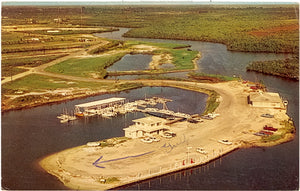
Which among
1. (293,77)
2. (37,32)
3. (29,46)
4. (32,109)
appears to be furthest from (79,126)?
(37,32)

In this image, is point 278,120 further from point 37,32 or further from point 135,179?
point 37,32

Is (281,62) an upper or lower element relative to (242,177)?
upper

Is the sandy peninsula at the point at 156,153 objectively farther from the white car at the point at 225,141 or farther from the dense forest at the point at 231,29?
the dense forest at the point at 231,29

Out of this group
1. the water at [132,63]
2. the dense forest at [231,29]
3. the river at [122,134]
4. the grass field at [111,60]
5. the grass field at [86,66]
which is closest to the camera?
the river at [122,134]

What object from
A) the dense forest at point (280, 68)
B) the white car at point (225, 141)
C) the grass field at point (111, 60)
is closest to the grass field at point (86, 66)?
the grass field at point (111, 60)

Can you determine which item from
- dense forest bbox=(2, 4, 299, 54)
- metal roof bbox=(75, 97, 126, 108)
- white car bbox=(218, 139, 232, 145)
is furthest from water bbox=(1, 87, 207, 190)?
dense forest bbox=(2, 4, 299, 54)

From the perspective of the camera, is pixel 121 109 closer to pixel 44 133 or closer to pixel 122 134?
pixel 122 134

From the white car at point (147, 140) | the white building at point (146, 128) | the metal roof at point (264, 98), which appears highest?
the metal roof at point (264, 98)

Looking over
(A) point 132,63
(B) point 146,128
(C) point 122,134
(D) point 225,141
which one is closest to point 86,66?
(A) point 132,63
